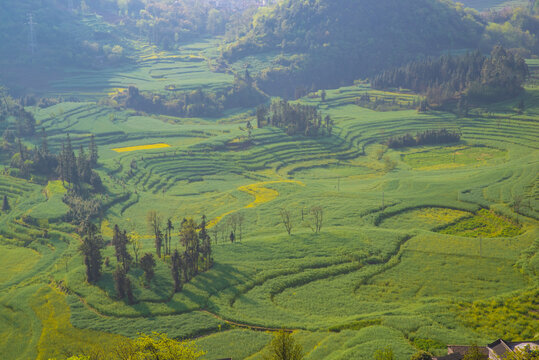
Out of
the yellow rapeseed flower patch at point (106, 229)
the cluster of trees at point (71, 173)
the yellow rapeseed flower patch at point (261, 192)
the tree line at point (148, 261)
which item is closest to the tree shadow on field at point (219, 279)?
the tree line at point (148, 261)

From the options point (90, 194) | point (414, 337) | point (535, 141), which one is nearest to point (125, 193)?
point (90, 194)

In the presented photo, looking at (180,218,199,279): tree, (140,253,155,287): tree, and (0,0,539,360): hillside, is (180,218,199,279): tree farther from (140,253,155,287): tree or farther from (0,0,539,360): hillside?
(140,253,155,287): tree

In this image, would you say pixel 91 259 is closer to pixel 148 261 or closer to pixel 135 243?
pixel 148 261

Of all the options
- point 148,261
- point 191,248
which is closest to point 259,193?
point 191,248

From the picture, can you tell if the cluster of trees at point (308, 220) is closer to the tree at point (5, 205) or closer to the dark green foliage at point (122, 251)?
the dark green foliage at point (122, 251)

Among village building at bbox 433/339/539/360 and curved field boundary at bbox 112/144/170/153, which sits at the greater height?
curved field boundary at bbox 112/144/170/153

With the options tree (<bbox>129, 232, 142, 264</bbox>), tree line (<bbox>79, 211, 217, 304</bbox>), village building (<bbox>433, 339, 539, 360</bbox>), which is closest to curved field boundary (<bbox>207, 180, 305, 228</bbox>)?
tree (<bbox>129, 232, 142, 264</bbox>)
